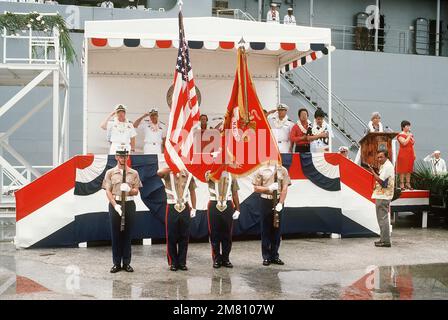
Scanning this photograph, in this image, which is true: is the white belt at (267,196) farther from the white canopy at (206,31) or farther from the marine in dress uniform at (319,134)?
the white canopy at (206,31)

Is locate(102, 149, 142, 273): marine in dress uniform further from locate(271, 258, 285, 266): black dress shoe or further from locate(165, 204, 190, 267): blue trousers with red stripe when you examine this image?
locate(271, 258, 285, 266): black dress shoe

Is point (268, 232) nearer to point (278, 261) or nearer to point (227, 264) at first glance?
point (278, 261)

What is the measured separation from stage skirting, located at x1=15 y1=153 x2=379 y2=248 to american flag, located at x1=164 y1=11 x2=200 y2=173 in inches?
77.7

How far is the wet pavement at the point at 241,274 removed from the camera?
7.01 metres

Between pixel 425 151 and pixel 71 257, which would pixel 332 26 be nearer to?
pixel 425 151

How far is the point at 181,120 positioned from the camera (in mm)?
8609

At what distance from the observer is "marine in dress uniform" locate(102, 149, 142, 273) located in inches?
319

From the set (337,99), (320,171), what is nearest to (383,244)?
(320,171)

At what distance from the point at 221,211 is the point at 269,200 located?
2.56ft
